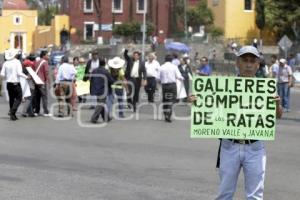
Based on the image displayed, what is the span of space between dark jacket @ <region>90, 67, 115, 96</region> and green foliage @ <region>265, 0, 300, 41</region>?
44.8m

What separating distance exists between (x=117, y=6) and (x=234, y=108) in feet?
246

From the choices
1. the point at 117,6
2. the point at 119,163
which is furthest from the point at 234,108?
the point at 117,6

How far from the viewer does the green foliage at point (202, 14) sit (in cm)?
7300

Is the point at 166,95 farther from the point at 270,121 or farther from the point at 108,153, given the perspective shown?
Result: the point at 270,121

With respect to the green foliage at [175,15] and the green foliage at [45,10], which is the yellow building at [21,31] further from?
the green foliage at [175,15]

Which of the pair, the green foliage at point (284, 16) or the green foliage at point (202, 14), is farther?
the green foliage at point (202, 14)

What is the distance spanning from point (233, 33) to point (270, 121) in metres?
65.5

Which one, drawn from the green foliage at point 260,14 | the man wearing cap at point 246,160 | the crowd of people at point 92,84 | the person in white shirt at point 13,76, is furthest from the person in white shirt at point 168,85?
the green foliage at point 260,14

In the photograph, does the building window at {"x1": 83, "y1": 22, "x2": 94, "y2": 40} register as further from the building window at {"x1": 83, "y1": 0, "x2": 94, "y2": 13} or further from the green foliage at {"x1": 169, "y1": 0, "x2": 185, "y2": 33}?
the green foliage at {"x1": 169, "y1": 0, "x2": 185, "y2": 33}

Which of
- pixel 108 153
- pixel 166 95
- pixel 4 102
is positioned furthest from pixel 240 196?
pixel 4 102

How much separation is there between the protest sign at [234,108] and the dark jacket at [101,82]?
10805mm

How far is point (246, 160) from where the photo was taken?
6.25 metres

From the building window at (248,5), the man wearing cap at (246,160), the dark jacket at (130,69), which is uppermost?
the building window at (248,5)

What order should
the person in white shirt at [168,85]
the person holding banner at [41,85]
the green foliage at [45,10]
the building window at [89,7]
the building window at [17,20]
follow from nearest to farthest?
the person in white shirt at [168,85], the person holding banner at [41,85], the building window at [89,7], the building window at [17,20], the green foliage at [45,10]
